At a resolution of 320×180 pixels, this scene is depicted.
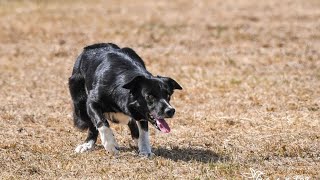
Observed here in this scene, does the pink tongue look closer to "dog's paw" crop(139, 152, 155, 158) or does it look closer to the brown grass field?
the brown grass field

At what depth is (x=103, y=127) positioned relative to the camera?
329 inches

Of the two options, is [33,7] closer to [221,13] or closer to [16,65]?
[221,13]

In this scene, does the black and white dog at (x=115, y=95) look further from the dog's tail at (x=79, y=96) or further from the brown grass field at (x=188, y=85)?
the brown grass field at (x=188, y=85)

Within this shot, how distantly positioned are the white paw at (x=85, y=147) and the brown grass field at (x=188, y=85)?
0.38 ft

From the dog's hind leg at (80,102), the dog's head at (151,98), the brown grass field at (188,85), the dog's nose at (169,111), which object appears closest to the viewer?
the dog's nose at (169,111)

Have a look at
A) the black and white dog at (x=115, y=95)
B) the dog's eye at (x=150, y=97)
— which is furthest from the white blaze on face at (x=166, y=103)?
the dog's eye at (x=150, y=97)

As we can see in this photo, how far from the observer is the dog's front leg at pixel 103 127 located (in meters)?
8.36

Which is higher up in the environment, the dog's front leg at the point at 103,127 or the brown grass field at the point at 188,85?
the dog's front leg at the point at 103,127

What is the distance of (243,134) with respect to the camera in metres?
9.73

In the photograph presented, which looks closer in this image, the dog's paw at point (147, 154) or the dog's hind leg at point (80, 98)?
the dog's paw at point (147, 154)

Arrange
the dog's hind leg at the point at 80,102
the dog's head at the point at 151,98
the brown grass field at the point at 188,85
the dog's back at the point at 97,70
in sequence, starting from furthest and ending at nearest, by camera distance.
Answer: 1. the dog's hind leg at the point at 80,102
2. the dog's back at the point at 97,70
3. the brown grass field at the point at 188,85
4. the dog's head at the point at 151,98

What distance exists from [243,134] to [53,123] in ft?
9.05

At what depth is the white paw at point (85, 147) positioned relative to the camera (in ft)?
28.7

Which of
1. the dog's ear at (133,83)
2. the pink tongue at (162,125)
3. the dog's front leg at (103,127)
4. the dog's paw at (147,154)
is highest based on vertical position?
the dog's ear at (133,83)
